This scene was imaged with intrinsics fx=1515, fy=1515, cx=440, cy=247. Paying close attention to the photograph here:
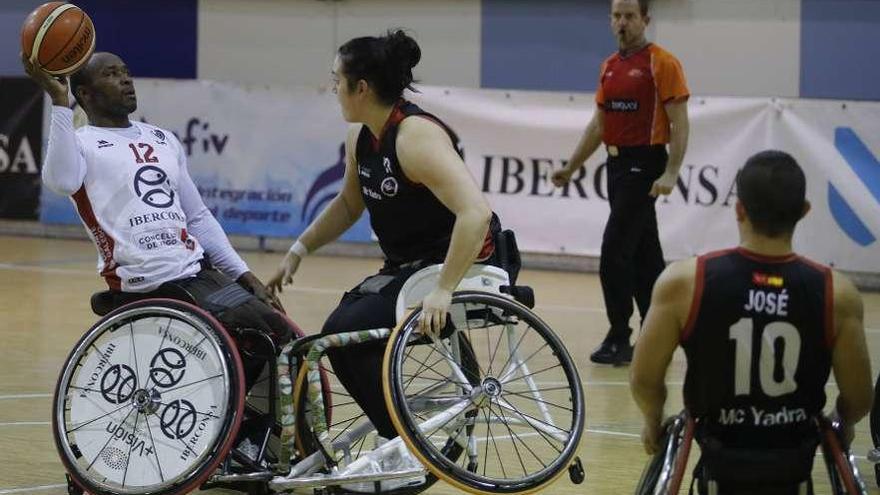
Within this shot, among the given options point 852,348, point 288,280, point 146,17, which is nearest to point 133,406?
point 288,280

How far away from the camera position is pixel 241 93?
1218 centimetres

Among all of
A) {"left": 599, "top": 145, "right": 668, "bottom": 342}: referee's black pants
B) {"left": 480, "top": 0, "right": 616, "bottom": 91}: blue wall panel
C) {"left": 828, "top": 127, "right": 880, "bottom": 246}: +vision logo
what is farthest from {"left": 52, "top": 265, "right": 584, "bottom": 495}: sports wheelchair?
{"left": 480, "top": 0, "right": 616, "bottom": 91}: blue wall panel

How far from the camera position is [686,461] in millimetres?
3322

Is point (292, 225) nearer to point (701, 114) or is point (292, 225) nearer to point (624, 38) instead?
point (701, 114)

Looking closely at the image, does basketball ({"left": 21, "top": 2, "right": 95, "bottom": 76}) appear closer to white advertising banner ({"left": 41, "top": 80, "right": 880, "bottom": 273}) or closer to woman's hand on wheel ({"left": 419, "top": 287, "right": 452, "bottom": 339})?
woman's hand on wheel ({"left": 419, "top": 287, "right": 452, "bottom": 339})

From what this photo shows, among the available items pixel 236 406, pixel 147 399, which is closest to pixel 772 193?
pixel 236 406

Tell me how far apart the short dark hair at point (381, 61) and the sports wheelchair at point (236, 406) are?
573mm

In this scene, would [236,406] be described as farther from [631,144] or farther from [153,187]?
[631,144]

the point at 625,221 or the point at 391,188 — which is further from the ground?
the point at 391,188

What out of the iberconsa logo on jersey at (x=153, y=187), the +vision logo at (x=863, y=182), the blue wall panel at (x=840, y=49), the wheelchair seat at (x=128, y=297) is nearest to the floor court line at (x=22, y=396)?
the wheelchair seat at (x=128, y=297)

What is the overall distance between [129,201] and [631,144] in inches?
128

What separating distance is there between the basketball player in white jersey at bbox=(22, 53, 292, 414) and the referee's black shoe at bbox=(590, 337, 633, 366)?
279 centimetres

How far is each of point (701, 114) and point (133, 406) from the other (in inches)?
277

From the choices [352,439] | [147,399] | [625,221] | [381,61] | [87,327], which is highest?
[381,61]
